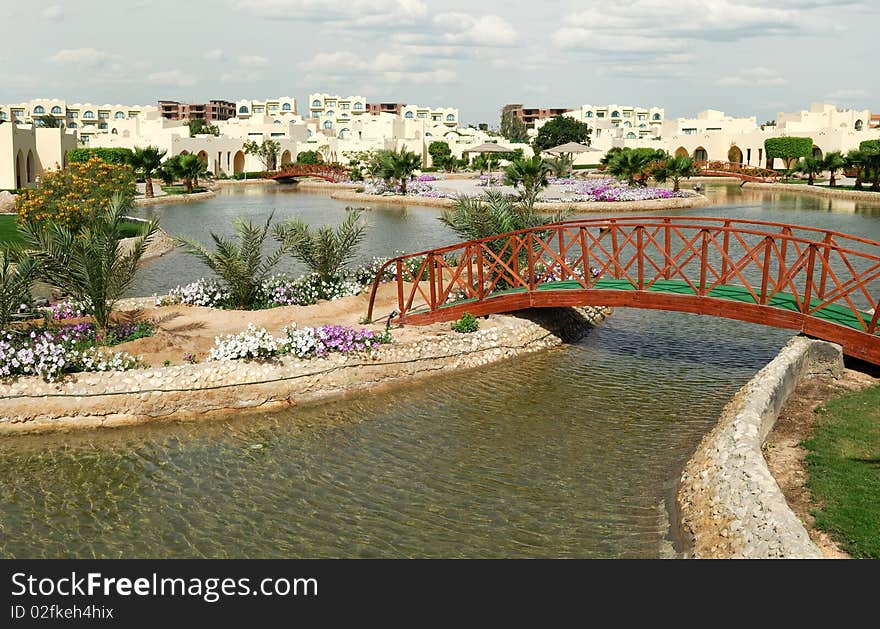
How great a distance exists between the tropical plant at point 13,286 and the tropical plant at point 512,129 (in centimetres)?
11037

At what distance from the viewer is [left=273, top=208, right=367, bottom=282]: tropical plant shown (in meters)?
15.4

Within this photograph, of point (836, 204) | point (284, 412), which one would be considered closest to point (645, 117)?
point (836, 204)

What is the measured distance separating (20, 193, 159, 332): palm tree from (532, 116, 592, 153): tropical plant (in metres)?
81.4

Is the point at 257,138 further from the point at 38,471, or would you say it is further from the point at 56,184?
the point at 38,471

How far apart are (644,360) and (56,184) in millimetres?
16251

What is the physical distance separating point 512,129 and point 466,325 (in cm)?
11982

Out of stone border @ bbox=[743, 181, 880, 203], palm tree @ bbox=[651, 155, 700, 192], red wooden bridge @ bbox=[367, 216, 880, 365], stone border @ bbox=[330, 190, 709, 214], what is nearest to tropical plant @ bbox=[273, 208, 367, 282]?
red wooden bridge @ bbox=[367, 216, 880, 365]

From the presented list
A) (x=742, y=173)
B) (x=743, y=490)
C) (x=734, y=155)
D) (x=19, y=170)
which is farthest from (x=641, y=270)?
(x=734, y=155)

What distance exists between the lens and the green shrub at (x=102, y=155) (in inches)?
1923

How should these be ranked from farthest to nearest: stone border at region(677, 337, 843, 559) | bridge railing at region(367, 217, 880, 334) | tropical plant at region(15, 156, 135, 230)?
1. tropical plant at region(15, 156, 135, 230)
2. bridge railing at region(367, 217, 880, 334)
3. stone border at region(677, 337, 843, 559)

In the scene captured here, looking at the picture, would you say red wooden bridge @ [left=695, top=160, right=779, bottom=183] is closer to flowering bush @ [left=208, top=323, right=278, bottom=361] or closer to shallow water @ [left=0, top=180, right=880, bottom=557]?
shallow water @ [left=0, top=180, right=880, bottom=557]

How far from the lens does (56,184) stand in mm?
21719

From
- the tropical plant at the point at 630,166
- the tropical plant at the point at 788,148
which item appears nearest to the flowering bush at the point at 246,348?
the tropical plant at the point at 630,166

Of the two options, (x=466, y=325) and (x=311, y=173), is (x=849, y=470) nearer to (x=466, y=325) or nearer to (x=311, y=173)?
(x=466, y=325)
